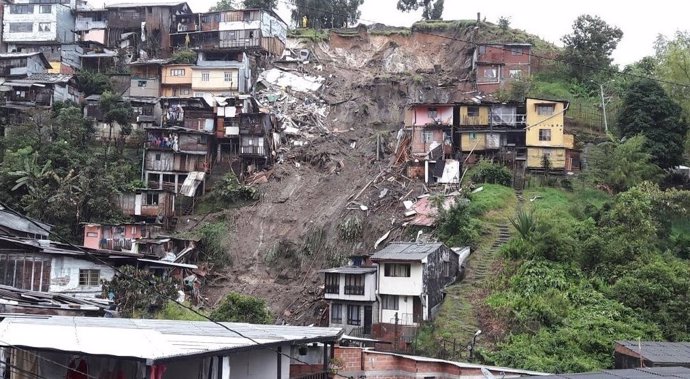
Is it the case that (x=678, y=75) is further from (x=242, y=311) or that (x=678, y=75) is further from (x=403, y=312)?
(x=242, y=311)

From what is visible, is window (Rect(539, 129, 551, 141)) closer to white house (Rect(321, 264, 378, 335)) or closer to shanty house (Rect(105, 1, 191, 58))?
white house (Rect(321, 264, 378, 335))

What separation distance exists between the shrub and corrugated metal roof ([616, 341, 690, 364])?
23179 mm

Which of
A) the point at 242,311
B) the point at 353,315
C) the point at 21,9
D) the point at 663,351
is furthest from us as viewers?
the point at 21,9

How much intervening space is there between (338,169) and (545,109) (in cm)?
1537

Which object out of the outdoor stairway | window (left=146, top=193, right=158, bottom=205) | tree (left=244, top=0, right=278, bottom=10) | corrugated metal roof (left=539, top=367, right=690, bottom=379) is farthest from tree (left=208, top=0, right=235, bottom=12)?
corrugated metal roof (left=539, top=367, right=690, bottom=379)

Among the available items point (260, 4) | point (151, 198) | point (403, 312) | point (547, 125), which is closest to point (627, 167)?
point (547, 125)

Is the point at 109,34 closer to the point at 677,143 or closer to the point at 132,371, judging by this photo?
the point at 677,143

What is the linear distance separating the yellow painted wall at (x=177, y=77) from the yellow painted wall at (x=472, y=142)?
25.7 meters

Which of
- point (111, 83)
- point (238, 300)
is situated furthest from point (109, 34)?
point (238, 300)

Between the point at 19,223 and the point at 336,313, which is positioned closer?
the point at 19,223

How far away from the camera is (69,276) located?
2862 centimetres

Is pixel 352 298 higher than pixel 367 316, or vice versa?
pixel 352 298

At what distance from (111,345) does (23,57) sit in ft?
193

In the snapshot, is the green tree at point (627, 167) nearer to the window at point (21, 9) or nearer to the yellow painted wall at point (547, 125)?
the yellow painted wall at point (547, 125)
